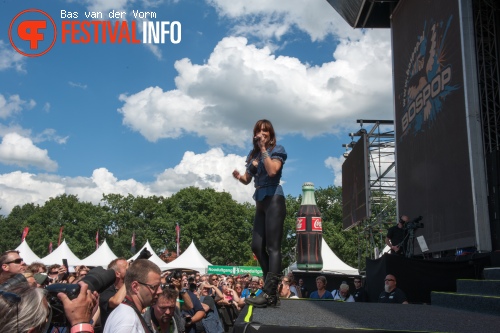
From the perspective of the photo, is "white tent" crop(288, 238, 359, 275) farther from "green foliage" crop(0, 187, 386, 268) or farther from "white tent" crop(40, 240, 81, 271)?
"green foliage" crop(0, 187, 386, 268)

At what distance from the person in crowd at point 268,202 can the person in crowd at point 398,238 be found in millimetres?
6070

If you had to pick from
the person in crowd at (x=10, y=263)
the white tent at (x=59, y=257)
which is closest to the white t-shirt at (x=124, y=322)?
the person in crowd at (x=10, y=263)

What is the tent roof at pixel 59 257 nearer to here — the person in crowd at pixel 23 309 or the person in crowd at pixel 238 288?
the person in crowd at pixel 238 288

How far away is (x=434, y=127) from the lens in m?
11.2

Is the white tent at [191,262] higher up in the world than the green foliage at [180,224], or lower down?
lower down

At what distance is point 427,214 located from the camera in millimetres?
11656

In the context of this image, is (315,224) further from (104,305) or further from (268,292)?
(104,305)

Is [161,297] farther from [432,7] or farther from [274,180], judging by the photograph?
[432,7]

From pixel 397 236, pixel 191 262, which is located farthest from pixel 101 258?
pixel 397 236

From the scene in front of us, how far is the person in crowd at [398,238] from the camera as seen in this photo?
32.1ft

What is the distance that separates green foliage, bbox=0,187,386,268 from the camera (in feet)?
203

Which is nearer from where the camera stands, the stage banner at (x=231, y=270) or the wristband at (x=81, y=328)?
the wristband at (x=81, y=328)

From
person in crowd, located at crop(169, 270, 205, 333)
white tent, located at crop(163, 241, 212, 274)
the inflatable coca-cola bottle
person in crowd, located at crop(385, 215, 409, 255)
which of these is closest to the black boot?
person in crowd, located at crop(169, 270, 205, 333)

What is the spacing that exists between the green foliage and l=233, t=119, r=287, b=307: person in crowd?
54.5 meters
